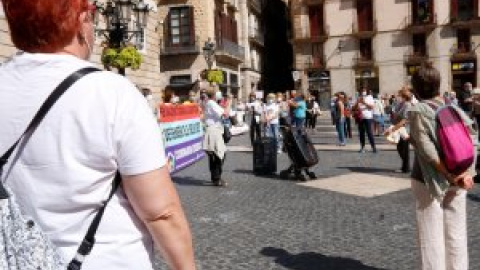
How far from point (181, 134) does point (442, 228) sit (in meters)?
8.78

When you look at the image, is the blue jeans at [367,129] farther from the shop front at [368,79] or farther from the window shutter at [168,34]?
the shop front at [368,79]

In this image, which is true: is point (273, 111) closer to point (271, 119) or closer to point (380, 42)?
point (271, 119)

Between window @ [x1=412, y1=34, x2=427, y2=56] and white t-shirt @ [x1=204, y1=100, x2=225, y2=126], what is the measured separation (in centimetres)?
3775

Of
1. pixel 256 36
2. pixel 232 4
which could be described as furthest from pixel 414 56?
pixel 232 4

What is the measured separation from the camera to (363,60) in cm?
4534

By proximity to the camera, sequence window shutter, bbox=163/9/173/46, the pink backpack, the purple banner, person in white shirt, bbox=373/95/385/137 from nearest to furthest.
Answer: the pink backpack
the purple banner
person in white shirt, bbox=373/95/385/137
window shutter, bbox=163/9/173/46

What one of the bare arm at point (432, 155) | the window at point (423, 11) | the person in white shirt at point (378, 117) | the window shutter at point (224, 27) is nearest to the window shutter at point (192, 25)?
the window shutter at point (224, 27)

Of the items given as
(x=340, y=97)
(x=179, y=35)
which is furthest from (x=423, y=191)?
(x=179, y=35)

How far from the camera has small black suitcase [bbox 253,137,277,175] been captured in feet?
35.9

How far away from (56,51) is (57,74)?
0.09m

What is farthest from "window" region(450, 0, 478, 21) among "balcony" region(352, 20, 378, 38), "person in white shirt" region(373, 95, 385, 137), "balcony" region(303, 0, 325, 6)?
"person in white shirt" region(373, 95, 385, 137)

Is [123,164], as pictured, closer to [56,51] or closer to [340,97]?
[56,51]

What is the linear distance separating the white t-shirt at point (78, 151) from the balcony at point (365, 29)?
45.5 m

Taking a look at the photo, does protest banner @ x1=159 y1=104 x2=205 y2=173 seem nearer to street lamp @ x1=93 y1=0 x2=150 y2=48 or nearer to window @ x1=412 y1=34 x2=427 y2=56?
street lamp @ x1=93 y1=0 x2=150 y2=48
